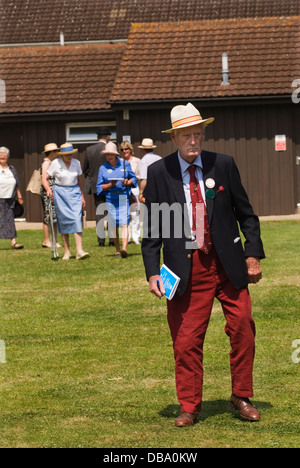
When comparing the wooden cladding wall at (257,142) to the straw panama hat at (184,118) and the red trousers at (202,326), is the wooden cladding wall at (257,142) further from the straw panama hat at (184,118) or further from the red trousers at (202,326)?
→ the red trousers at (202,326)

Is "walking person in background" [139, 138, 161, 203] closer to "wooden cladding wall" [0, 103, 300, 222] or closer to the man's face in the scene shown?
"wooden cladding wall" [0, 103, 300, 222]

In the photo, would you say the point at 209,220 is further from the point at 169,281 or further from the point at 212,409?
the point at 212,409

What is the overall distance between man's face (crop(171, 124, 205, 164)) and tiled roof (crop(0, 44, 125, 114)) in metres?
21.1

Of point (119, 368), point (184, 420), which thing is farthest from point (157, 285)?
point (119, 368)

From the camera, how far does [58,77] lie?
29.6 m

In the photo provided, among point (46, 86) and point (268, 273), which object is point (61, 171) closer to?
point (268, 273)

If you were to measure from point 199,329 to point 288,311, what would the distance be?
441 centimetres

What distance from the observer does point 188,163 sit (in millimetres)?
7203

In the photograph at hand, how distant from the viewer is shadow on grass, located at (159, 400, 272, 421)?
287 inches


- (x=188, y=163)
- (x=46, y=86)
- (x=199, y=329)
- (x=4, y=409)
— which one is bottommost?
(x=4, y=409)

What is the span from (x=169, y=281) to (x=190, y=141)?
0.93 m

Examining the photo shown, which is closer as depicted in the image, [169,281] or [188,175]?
[169,281]

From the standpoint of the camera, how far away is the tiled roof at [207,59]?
89.0ft

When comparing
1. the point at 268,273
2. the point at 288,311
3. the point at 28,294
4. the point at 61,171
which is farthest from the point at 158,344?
the point at 61,171
